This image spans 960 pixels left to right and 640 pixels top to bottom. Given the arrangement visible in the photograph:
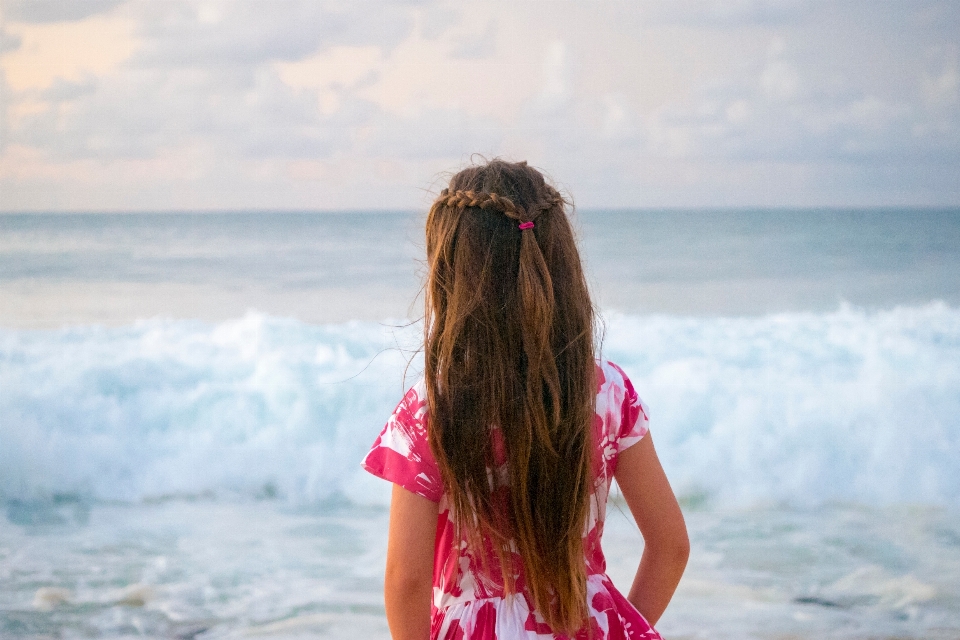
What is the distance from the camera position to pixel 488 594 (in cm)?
124

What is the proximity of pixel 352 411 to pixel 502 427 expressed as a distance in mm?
4690

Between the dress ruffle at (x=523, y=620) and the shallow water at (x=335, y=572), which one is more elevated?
the dress ruffle at (x=523, y=620)

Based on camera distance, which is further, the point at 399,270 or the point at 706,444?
the point at 399,270

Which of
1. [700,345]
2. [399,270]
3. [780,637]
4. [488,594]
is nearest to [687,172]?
[399,270]

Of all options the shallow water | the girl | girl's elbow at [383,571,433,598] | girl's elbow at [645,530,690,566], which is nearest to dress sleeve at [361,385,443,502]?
the girl

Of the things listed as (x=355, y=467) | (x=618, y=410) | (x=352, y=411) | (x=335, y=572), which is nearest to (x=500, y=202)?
(x=618, y=410)

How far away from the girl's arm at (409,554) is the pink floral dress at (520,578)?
0.03 meters

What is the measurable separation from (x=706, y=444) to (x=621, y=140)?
354 inches

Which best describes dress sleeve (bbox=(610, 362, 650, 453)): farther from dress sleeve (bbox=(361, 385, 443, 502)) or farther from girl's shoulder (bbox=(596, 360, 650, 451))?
dress sleeve (bbox=(361, 385, 443, 502))

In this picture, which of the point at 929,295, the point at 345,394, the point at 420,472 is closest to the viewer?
the point at 420,472

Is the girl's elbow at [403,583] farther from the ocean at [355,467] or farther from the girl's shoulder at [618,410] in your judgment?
the ocean at [355,467]

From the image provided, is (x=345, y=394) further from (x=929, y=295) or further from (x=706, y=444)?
(x=929, y=295)

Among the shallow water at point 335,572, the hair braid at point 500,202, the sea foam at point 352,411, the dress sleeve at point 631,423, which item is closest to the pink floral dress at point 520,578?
the dress sleeve at point 631,423

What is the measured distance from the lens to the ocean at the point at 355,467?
10.4ft
